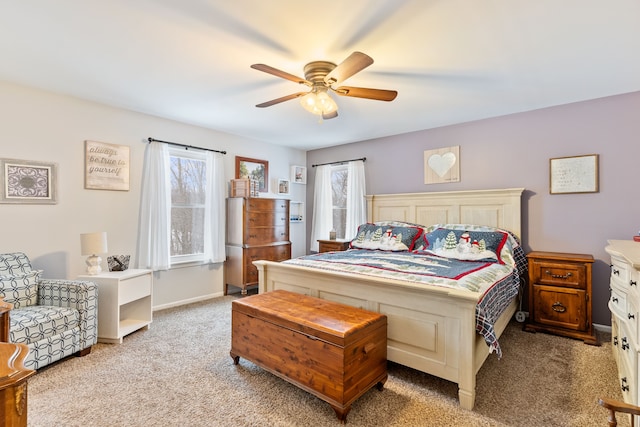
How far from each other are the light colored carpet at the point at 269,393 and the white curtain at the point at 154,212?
1158mm

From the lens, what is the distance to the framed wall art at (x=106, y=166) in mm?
3234

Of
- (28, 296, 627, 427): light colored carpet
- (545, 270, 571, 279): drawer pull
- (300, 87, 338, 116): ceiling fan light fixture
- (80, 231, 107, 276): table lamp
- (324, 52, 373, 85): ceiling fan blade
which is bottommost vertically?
(28, 296, 627, 427): light colored carpet

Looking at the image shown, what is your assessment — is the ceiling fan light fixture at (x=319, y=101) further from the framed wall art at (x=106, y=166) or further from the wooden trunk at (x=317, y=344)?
the framed wall art at (x=106, y=166)

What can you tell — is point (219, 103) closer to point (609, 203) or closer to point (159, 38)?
point (159, 38)

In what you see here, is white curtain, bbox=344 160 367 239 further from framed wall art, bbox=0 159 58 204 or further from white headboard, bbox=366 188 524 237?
framed wall art, bbox=0 159 58 204

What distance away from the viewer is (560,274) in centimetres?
295

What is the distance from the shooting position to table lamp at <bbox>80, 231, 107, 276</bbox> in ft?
9.33

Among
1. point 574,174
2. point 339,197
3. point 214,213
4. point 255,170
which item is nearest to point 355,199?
point 339,197

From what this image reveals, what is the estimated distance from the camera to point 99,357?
8.25 ft

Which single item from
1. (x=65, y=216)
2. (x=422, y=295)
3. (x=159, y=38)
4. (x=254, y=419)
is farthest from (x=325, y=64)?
(x=65, y=216)

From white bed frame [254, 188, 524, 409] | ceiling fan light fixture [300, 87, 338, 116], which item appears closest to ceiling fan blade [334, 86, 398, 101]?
ceiling fan light fixture [300, 87, 338, 116]

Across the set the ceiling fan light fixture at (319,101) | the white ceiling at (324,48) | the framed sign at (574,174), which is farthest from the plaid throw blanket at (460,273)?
the white ceiling at (324,48)

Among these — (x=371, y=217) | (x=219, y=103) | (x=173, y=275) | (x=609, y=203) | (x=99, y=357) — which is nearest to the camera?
(x=99, y=357)

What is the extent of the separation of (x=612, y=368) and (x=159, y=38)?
13.3 feet
